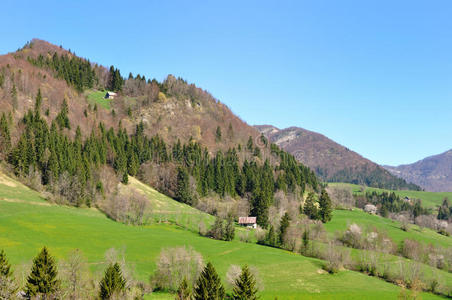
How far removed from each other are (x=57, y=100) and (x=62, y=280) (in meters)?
154

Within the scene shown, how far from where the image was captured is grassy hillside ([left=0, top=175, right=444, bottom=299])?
67.0 m

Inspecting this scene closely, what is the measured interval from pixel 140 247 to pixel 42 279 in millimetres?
35437

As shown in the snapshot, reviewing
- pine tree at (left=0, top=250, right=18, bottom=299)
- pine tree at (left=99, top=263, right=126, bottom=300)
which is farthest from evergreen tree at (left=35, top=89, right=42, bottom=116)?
pine tree at (left=99, top=263, right=126, bottom=300)

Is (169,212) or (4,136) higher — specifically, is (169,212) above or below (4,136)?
below

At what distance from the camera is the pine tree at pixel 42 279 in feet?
151

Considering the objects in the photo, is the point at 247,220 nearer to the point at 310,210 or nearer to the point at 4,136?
the point at 310,210

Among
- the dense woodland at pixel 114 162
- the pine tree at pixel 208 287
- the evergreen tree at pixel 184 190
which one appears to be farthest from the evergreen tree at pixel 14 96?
the pine tree at pixel 208 287

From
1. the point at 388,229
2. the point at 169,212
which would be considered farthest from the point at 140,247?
the point at 388,229

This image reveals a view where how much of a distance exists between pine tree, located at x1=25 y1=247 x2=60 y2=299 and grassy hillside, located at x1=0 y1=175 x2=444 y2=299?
13.7 m

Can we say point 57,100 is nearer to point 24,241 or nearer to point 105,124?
point 105,124

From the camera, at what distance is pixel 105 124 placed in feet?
635

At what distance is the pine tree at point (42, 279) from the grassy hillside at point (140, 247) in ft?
45.1

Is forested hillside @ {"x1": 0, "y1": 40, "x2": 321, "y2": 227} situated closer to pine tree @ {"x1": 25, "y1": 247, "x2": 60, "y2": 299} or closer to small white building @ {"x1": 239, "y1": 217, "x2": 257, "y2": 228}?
small white building @ {"x1": 239, "y1": 217, "x2": 257, "y2": 228}

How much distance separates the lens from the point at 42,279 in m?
46.3
